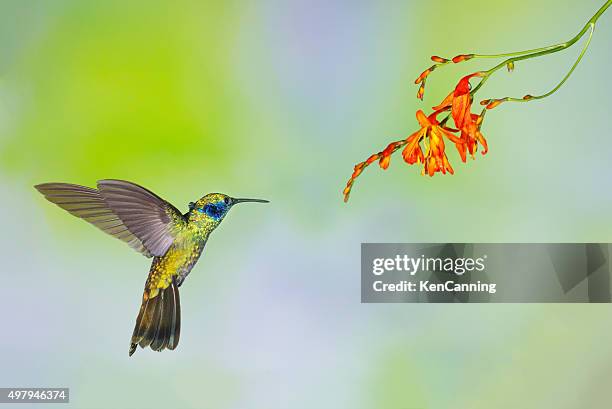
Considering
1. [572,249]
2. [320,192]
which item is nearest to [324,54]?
[320,192]

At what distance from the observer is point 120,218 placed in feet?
4.69

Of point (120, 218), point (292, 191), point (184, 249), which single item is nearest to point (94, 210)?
point (120, 218)

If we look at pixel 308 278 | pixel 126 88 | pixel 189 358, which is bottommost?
pixel 189 358

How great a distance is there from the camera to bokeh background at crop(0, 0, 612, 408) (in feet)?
5.26

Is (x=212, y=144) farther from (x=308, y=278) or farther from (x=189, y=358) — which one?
(x=189, y=358)

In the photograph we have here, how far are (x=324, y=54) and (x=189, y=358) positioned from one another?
963 mm

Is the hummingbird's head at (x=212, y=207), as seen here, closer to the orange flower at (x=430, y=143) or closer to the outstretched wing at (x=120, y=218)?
the outstretched wing at (x=120, y=218)

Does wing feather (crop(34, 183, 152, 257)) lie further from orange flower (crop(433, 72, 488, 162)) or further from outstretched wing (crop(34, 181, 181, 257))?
orange flower (crop(433, 72, 488, 162))

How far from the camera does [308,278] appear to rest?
1.62 meters

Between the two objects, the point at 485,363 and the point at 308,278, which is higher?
the point at 308,278

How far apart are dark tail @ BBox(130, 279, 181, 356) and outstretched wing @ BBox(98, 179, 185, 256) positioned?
0.15 metres

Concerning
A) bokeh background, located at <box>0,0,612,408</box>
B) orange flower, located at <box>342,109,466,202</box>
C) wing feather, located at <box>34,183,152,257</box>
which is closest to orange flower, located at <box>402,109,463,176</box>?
orange flower, located at <box>342,109,466,202</box>

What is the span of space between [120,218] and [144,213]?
0.06 metres

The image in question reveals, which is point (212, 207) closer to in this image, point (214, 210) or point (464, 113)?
point (214, 210)
